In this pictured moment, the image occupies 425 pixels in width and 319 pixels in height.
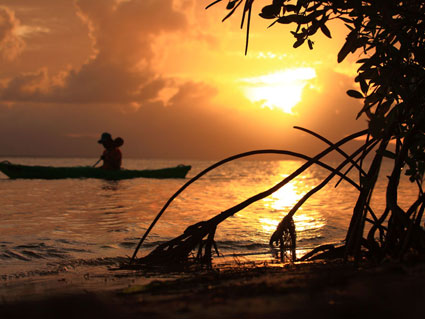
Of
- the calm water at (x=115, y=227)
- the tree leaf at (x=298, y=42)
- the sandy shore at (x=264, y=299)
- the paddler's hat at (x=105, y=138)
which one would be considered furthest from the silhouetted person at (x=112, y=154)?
the sandy shore at (x=264, y=299)

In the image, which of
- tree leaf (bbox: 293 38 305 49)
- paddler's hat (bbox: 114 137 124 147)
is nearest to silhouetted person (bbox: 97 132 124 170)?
paddler's hat (bbox: 114 137 124 147)

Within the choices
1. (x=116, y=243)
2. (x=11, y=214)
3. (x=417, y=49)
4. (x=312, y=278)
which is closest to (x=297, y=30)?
(x=417, y=49)

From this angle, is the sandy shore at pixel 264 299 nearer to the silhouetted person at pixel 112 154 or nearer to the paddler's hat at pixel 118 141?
the paddler's hat at pixel 118 141

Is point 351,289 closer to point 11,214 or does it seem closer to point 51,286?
point 51,286

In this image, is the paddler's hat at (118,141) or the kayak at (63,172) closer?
the paddler's hat at (118,141)

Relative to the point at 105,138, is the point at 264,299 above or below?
below

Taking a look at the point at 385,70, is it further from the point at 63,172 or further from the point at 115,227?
the point at 63,172

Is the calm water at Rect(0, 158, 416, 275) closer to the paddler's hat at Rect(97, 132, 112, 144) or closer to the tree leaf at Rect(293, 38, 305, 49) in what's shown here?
the tree leaf at Rect(293, 38, 305, 49)

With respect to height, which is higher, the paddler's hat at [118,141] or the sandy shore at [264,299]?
the paddler's hat at [118,141]

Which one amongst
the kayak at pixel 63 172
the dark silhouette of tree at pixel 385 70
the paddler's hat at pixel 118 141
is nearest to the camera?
the dark silhouette of tree at pixel 385 70

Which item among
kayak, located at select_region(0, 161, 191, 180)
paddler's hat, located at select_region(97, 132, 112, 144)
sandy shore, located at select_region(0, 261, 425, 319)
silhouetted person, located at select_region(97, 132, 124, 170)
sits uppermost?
paddler's hat, located at select_region(97, 132, 112, 144)

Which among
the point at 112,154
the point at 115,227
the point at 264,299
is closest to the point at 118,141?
the point at 112,154

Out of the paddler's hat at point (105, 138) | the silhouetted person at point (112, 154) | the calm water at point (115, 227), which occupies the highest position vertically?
the paddler's hat at point (105, 138)

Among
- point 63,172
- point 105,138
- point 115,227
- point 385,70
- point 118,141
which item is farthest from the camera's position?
point 63,172
